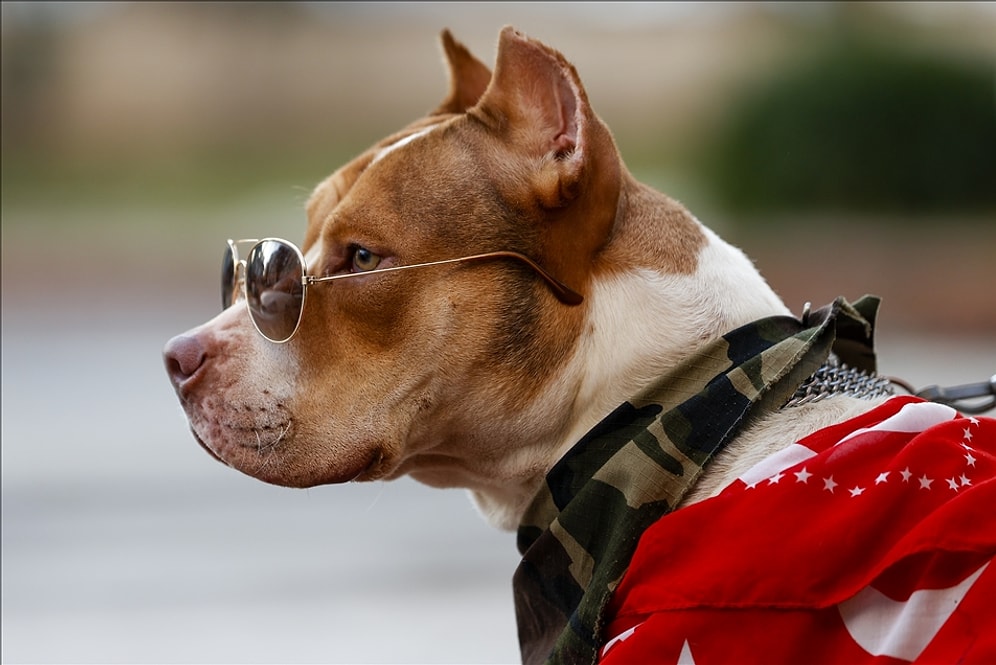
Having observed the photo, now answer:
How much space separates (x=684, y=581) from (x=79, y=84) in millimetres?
8136

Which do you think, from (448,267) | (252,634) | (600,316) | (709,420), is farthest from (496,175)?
(252,634)

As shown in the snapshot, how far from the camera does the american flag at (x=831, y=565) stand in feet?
4.94

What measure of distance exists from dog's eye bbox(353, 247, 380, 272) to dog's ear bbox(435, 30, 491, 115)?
2.04 feet

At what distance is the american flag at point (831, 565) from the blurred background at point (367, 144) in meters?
3.45

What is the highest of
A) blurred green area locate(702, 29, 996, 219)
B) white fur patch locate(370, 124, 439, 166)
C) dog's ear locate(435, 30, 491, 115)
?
dog's ear locate(435, 30, 491, 115)

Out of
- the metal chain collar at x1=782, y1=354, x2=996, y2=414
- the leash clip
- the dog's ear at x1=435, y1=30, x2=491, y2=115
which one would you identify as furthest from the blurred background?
the metal chain collar at x1=782, y1=354, x2=996, y2=414

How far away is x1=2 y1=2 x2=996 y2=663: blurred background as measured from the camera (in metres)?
6.91

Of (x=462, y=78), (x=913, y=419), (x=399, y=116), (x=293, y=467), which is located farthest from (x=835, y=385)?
(x=399, y=116)

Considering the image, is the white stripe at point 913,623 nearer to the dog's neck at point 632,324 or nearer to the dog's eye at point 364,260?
the dog's neck at point 632,324

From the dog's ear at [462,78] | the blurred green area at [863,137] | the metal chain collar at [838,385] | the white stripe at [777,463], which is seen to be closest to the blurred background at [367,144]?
the blurred green area at [863,137]

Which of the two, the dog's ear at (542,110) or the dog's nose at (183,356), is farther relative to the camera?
the dog's nose at (183,356)

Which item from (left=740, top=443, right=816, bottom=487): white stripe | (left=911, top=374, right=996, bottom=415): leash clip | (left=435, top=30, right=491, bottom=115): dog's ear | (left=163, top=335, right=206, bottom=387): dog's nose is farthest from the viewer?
(left=435, top=30, right=491, bottom=115): dog's ear

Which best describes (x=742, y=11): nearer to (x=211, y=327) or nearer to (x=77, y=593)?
(x=77, y=593)

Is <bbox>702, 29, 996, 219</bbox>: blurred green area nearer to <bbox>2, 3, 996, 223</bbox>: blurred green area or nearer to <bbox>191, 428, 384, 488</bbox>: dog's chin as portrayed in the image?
<bbox>2, 3, 996, 223</bbox>: blurred green area
